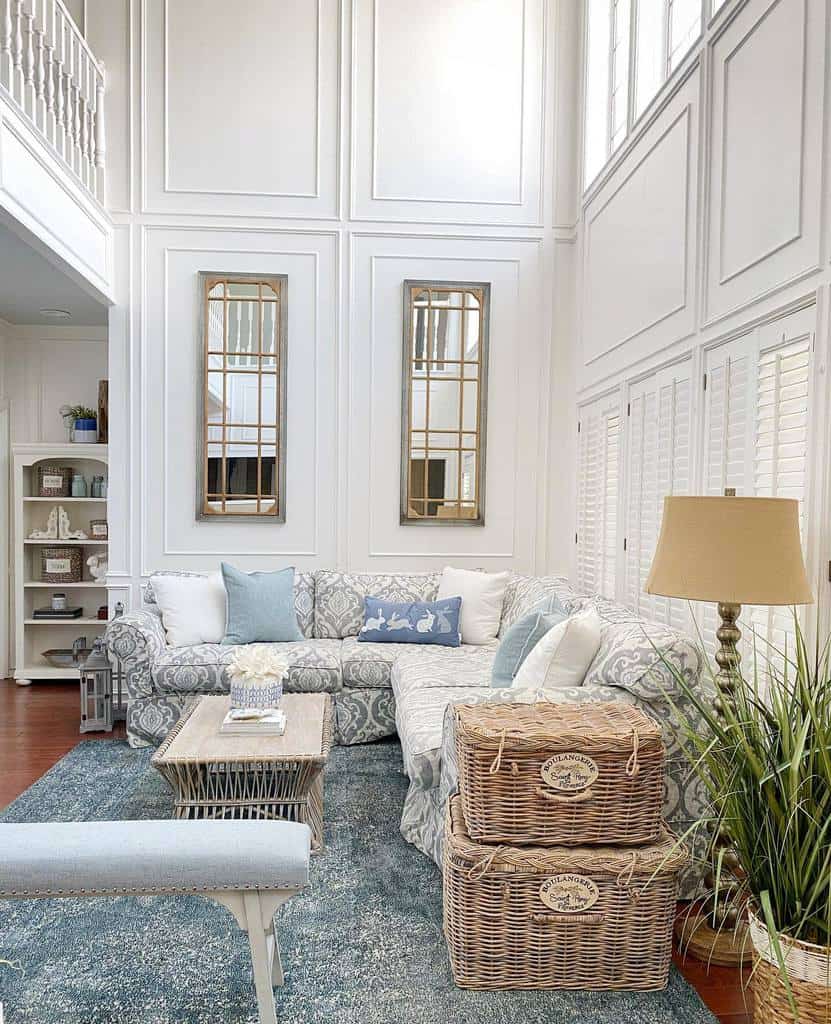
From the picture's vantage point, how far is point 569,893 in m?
2.24

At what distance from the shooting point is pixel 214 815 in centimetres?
309

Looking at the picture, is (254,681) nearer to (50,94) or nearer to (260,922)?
(260,922)

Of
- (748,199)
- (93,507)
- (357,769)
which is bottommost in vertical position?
(357,769)

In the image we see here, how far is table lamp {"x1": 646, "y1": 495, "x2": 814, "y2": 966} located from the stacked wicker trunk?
0.58 feet

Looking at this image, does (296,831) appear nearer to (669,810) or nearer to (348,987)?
(348,987)

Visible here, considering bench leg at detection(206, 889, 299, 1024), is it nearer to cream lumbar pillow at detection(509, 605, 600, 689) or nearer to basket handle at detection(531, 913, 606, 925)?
basket handle at detection(531, 913, 606, 925)

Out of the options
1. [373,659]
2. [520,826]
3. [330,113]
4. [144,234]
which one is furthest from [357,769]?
[330,113]

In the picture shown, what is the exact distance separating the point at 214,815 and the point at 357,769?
1028 mm

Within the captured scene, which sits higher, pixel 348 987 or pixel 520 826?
pixel 520 826

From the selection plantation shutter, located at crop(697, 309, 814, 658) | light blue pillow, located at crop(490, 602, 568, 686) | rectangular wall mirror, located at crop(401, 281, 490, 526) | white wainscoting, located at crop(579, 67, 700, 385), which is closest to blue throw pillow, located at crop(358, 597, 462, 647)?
rectangular wall mirror, located at crop(401, 281, 490, 526)

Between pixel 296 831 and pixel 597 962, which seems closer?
pixel 296 831

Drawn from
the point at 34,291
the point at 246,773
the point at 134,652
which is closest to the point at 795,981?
the point at 246,773

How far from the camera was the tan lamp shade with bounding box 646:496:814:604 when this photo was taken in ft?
7.40

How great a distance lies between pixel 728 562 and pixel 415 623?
267cm
